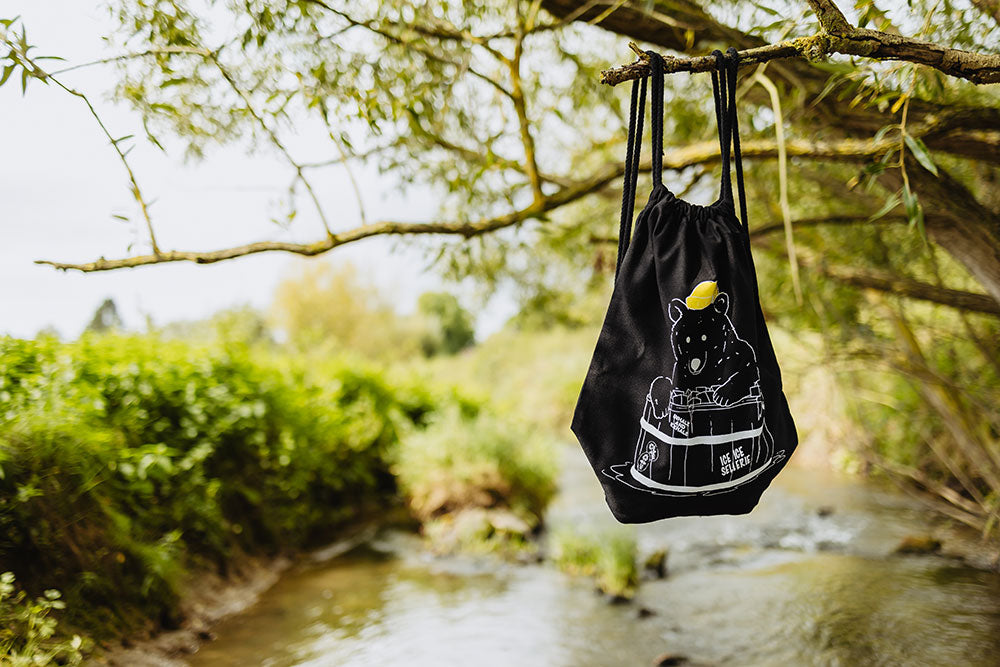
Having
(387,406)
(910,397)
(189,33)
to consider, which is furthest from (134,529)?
(910,397)

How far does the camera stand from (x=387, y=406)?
805 centimetres

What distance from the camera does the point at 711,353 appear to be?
1.47 metres

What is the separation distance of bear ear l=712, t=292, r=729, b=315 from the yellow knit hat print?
0.09 ft

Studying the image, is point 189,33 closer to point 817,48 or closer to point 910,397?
point 817,48

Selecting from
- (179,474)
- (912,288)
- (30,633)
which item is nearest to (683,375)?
(912,288)

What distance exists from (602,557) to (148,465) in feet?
9.82

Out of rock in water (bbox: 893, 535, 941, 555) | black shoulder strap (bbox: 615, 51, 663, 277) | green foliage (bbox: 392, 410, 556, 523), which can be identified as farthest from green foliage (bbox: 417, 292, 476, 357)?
black shoulder strap (bbox: 615, 51, 663, 277)

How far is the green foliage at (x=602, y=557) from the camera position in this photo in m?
4.70

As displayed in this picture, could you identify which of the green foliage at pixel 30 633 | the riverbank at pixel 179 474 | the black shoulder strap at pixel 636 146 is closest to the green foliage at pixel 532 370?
the riverbank at pixel 179 474

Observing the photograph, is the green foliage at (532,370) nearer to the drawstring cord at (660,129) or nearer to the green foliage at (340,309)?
the green foliage at (340,309)

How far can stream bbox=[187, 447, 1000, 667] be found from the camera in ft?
11.5

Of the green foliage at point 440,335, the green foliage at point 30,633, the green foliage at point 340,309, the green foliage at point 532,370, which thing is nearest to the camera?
the green foliage at point 30,633

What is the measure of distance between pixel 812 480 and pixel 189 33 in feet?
24.7

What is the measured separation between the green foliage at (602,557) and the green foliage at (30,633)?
3.13 m
